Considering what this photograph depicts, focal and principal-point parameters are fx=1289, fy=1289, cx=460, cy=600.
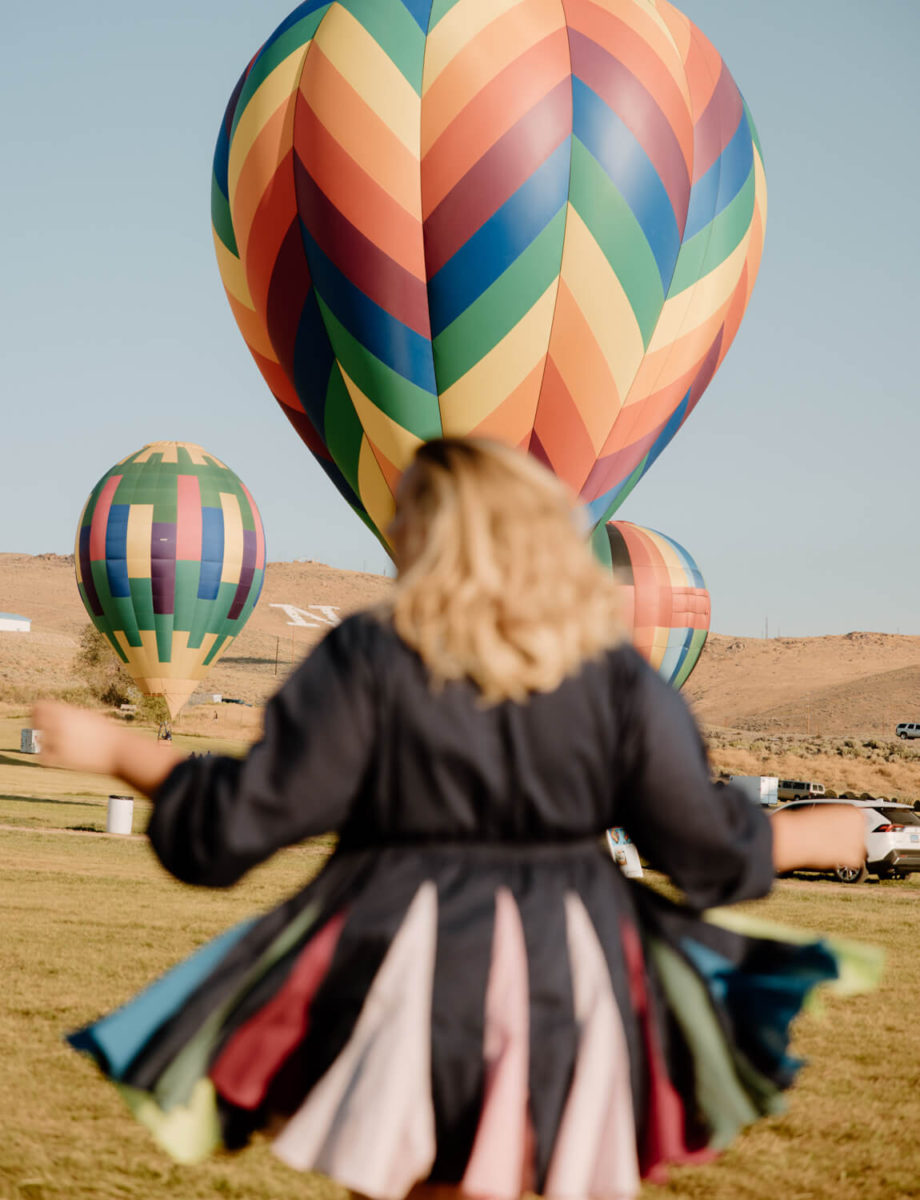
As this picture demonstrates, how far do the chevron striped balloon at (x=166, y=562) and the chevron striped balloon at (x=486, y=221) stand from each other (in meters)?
18.5

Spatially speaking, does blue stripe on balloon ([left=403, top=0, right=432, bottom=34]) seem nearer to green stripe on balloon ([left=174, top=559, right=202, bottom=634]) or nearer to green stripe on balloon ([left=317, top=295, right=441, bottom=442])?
green stripe on balloon ([left=317, top=295, right=441, bottom=442])

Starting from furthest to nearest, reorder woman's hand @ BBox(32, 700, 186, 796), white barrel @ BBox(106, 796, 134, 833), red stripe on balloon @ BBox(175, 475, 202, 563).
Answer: red stripe on balloon @ BBox(175, 475, 202, 563)
white barrel @ BBox(106, 796, 134, 833)
woman's hand @ BBox(32, 700, 186, 796)

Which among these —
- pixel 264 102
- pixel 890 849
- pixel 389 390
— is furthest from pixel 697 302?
pixel 890 849

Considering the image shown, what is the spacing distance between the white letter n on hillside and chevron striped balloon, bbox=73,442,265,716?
266 feet

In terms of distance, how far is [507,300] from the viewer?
1150 cm

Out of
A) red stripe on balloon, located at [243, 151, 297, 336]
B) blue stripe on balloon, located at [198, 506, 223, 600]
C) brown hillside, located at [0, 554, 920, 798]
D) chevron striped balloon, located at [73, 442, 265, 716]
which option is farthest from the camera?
brown hillside, located at [0, 554, 920, 798]

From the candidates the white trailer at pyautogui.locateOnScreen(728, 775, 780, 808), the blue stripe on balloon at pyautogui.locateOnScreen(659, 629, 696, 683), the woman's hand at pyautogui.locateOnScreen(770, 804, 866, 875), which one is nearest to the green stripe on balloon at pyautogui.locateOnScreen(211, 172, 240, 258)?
the woman's hand at pyautogui.locateOnScreen(770, 804, 866, 875)

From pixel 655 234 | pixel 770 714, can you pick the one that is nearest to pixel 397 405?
pixel 655 234

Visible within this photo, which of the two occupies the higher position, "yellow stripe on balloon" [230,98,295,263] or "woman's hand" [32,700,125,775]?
"yellow stripe on balloon" [230,98,295,263]

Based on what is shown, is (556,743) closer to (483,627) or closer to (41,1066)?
(483,627)

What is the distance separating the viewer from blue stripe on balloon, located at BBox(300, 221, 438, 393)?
38.3 feet

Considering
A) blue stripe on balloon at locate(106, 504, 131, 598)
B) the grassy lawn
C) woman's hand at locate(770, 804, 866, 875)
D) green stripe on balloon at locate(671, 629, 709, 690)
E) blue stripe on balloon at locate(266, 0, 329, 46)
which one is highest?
blue stripe on balloon at locate(266, 0, 329, 46)

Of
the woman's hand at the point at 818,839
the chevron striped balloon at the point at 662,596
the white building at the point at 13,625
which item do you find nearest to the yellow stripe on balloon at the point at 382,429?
the woman's hand at the point at 818,839

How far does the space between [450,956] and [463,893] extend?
104mm
